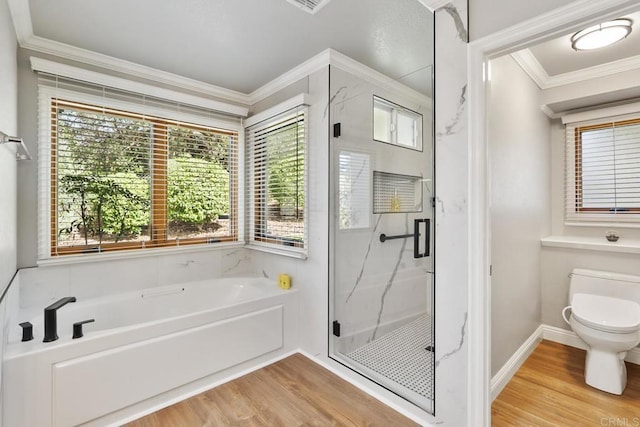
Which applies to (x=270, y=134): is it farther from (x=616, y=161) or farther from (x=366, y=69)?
(x=616, y=161)

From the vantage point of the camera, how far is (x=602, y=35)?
206 cm

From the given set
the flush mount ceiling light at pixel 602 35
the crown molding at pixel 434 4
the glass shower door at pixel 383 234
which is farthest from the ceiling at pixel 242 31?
the flush mount ceiling light at pixel 602 35

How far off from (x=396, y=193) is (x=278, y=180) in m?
1.24

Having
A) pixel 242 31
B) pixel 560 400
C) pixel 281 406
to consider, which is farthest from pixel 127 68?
pixel 560 400

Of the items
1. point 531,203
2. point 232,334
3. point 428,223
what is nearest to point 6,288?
point 232,334

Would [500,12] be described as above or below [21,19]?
below

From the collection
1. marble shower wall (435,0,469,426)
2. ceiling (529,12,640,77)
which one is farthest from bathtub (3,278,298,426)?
ceiling (529,12,640,77)

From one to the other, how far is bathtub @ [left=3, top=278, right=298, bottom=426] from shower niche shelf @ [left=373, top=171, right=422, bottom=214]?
3.67ft

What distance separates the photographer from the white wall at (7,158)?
5.21ft

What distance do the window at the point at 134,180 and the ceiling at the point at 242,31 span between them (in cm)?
57

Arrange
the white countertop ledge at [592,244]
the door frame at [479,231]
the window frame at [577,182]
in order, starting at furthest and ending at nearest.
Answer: the window frame at [577,182] < the white countertop ledge at [592,244] < the door frame at [479,231]

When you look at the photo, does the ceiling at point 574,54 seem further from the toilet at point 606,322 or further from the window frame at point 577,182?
the toilet at point 606,322

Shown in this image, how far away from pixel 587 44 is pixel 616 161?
122cm

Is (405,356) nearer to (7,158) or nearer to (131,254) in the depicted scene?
(131,254)
